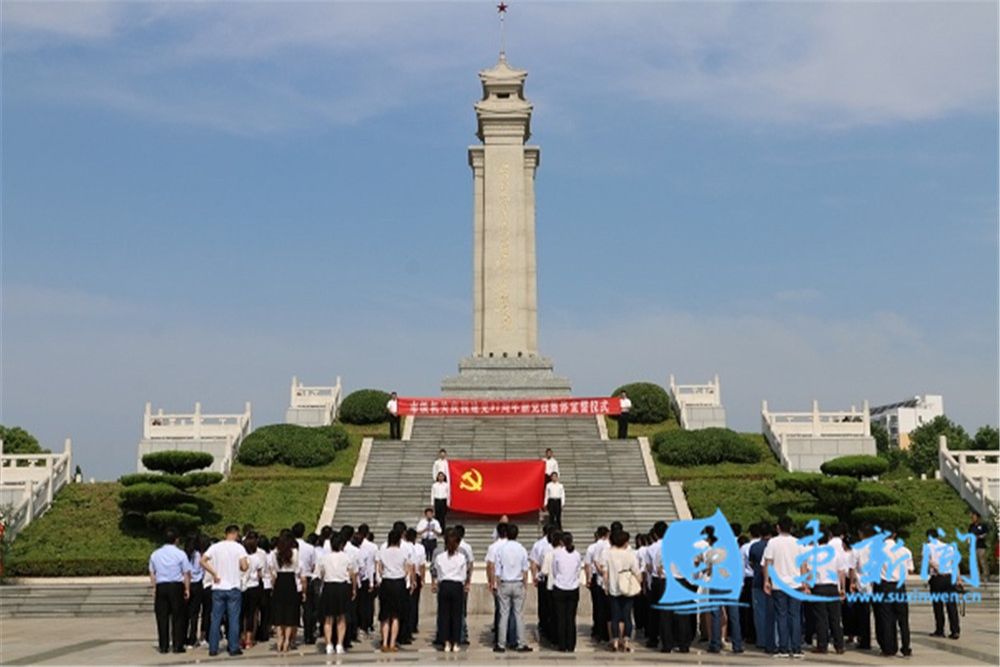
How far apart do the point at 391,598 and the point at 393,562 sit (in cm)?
40

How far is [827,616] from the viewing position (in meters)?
12.7

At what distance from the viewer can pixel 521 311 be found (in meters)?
41.0

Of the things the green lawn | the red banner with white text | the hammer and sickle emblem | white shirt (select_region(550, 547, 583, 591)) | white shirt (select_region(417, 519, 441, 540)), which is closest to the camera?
white shirt (select_region(550, 547, 583, 591))

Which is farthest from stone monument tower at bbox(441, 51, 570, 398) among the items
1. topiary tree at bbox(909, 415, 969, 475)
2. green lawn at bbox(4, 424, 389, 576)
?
topiary tree at bbox(909, 415, 969, 475)

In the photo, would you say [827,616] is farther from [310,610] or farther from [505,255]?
[505,255]

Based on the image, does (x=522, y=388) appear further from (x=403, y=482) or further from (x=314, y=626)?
(x=314, y=626)

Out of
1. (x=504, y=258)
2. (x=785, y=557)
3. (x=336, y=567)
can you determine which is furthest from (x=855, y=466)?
(x=504, y=258)

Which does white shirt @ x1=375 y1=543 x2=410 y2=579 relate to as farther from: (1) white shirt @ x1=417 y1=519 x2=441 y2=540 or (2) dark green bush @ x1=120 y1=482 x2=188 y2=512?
(2) dark green bush @ x1=120 y1=482 x2=188 y2=512

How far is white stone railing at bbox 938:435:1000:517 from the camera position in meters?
24.7

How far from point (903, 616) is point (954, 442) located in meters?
62.0

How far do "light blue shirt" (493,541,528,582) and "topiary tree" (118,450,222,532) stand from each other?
12.5 m

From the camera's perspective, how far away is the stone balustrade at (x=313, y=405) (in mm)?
35688

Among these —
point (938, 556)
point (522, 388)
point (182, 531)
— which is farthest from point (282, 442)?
point (938, 556)

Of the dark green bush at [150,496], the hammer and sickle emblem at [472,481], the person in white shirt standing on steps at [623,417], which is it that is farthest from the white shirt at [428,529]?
the person in white shirt standing on steps at [623,417]
